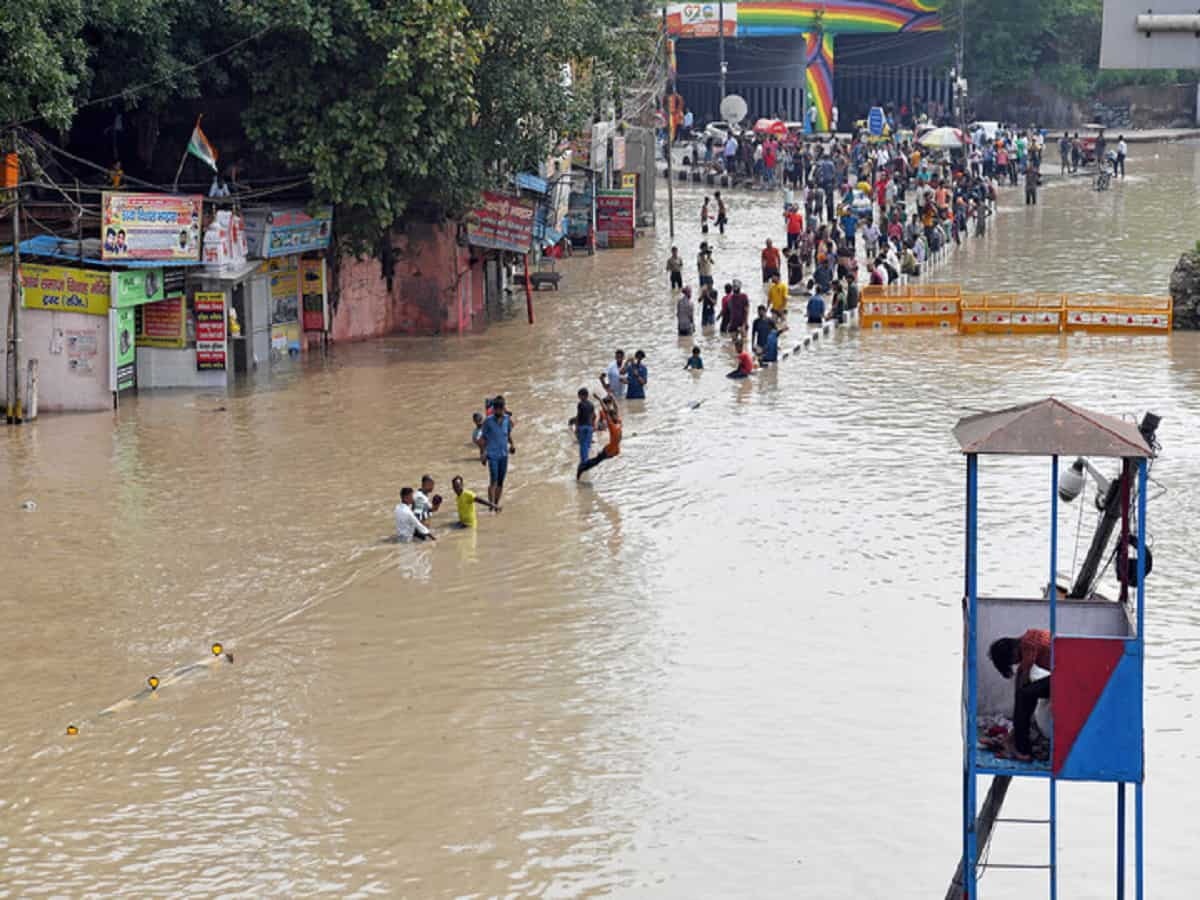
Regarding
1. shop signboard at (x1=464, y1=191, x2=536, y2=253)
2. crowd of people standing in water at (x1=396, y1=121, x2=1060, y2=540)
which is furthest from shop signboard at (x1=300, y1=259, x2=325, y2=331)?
crowd of people standing in water at (x1=396, y1=121, x2=1060, y2=540)

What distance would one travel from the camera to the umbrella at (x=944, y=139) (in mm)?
51469

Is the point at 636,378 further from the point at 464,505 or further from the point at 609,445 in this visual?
the point at 464,505

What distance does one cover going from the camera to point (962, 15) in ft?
211

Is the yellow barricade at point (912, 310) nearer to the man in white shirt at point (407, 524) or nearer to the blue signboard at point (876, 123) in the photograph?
the man in white shirt at point (407, 524)

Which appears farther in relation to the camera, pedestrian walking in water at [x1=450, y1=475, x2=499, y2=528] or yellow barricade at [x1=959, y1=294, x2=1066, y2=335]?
yellow barricade at [x1=959, y1=294, x2=1066, y2=335]

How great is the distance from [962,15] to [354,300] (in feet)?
131

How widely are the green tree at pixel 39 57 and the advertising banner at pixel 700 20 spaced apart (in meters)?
40.7

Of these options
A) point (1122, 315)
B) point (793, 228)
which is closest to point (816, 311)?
point (1122, 315)

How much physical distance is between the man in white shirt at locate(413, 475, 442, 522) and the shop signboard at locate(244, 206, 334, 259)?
8.91m

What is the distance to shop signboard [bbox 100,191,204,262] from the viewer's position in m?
24.2

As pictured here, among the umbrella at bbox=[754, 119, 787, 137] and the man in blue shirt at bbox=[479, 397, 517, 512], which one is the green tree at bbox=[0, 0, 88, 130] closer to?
the man in blue shirt at bbox=[479, 397, 517, 512]

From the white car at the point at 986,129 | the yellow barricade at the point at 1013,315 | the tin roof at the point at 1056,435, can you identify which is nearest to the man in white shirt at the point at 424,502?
the tin roof at the point at 1056,435

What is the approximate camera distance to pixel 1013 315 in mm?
30047

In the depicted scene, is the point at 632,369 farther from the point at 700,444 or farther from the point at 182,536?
→ the point at 182,536
